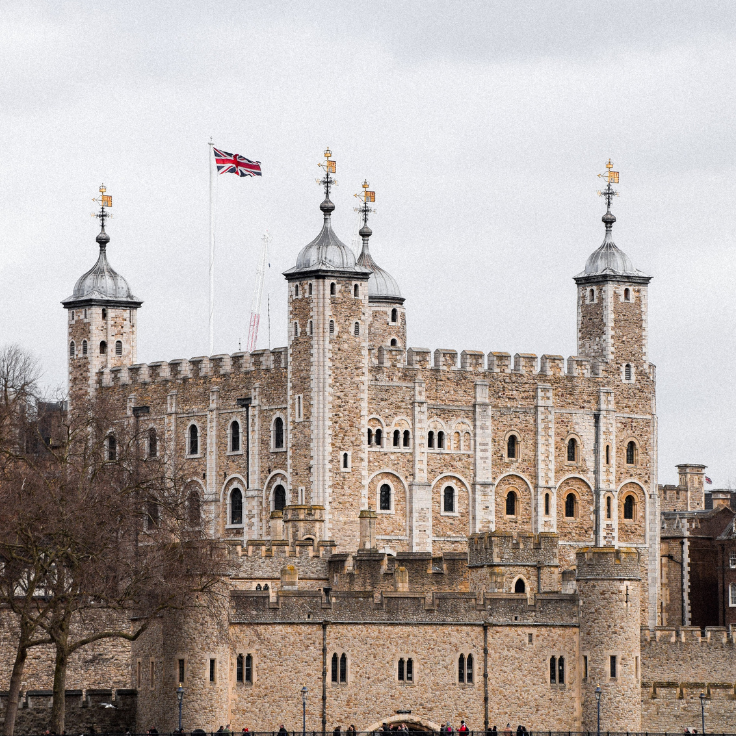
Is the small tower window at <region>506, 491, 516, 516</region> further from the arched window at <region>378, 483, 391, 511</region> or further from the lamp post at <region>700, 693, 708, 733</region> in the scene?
the lamp post at <region>700, 693, 708, 733</region>

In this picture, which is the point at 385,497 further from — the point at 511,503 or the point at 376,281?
the point at 376,281

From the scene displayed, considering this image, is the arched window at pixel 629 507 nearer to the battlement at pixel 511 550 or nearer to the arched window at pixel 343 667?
the battlement at pixel 511 550

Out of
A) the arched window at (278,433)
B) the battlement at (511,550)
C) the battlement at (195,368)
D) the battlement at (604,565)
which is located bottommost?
the battlement at (604,565)

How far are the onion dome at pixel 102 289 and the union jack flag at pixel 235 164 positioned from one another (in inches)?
449

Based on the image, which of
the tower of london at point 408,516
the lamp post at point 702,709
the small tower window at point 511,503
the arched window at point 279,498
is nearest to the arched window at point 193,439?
the tower of london at point 408,516

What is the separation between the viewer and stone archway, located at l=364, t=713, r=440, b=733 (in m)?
83.4

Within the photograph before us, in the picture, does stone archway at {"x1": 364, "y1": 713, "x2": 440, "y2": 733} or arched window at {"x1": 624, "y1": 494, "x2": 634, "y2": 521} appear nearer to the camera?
stone archway at {"x1": 364, "y1": 713, "x2": 440, "y2": 733}

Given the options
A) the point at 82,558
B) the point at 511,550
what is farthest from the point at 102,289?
the point at 82,558

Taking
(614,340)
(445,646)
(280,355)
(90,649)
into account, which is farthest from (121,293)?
(445,646)

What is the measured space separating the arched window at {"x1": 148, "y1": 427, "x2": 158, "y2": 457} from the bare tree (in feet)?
83.7

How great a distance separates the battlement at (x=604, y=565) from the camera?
286 feet

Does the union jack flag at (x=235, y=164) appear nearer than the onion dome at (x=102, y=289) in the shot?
Yes

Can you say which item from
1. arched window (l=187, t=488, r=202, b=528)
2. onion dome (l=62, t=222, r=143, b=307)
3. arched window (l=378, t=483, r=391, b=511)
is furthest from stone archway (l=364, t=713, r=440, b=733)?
onion dome (l=62, t=222, r=143, b=307)

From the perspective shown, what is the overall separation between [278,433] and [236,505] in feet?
14.8
